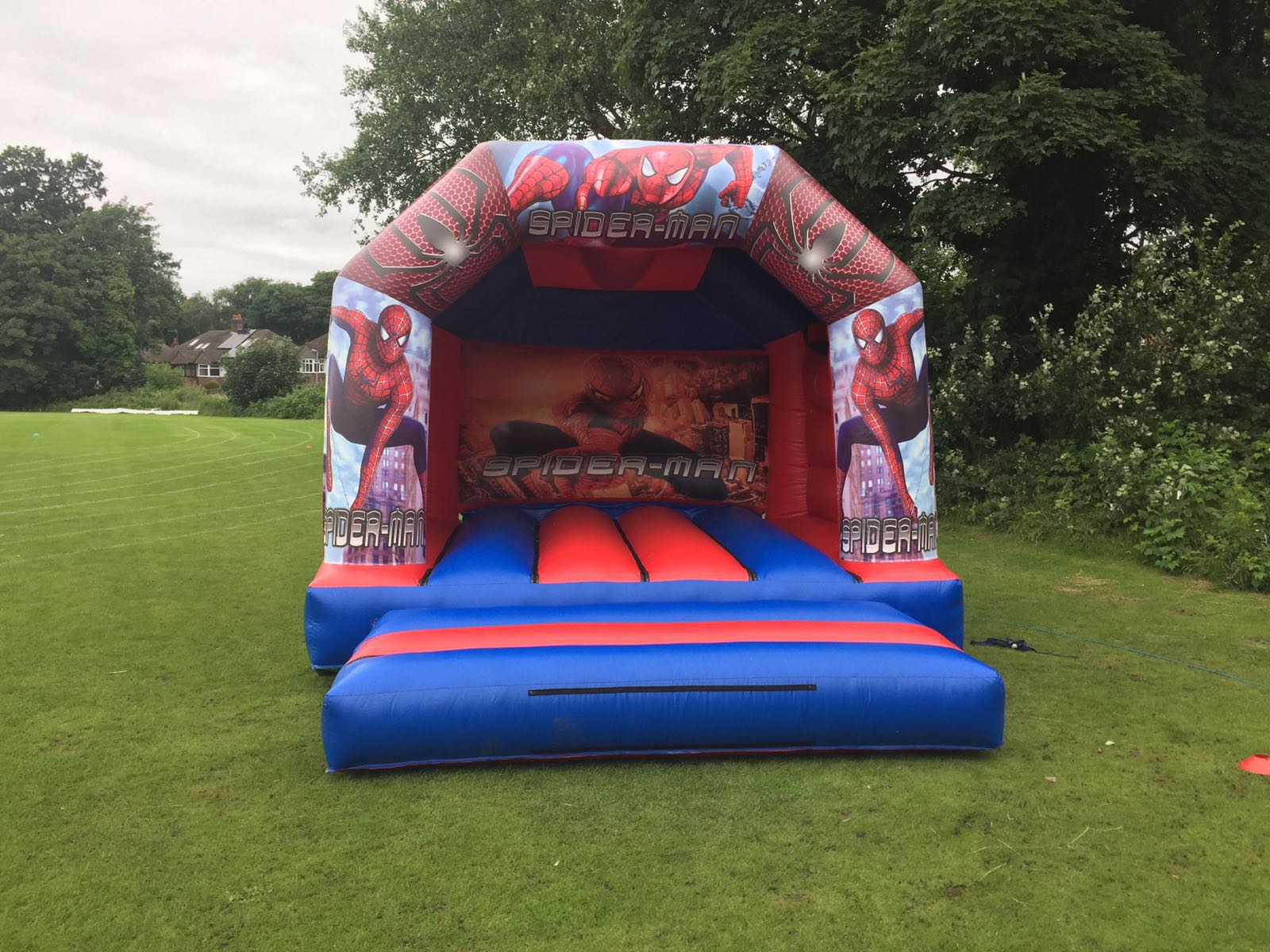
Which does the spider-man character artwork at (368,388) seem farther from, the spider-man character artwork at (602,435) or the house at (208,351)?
the house at (208,351)

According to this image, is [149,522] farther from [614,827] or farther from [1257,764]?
[1257,764]

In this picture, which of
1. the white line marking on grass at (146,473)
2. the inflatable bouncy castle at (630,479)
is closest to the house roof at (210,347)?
the white line marking on grass at (146,473)

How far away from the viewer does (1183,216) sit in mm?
7637

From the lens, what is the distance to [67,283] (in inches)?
1364

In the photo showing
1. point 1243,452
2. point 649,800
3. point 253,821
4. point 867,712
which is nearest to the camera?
point 253,821

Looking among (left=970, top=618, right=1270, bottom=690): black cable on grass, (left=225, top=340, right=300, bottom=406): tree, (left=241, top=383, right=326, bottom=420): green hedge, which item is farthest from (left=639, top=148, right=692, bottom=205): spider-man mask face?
(left=225, top=340, right=300, bottom=406): tree

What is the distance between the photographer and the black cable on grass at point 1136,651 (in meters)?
3.80

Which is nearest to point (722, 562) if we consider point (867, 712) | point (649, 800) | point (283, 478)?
point (867, 712)

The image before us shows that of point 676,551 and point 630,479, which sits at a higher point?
point 630,479

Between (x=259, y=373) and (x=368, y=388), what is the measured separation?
32810 millimetres

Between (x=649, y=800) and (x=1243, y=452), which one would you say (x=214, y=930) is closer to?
(x=649, y=800)

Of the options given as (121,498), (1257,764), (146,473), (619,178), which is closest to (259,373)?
(146,473)

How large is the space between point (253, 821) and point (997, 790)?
2182 mm

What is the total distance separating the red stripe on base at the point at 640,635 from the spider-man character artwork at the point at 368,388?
2.63ft
